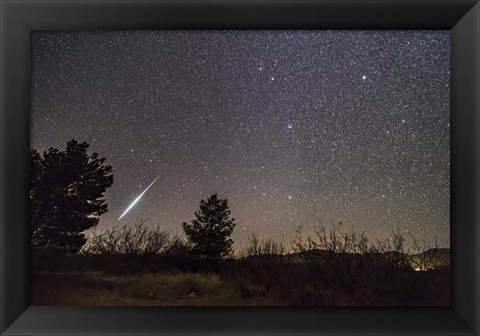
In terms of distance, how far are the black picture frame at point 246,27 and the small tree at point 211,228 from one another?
0.73 ft

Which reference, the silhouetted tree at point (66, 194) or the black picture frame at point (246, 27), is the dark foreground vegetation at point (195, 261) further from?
the black picture frame at point (246, 27)

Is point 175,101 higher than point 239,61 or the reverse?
the reverse

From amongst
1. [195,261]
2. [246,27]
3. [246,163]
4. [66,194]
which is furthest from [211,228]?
[246,27]

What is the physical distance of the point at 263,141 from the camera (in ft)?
5.09

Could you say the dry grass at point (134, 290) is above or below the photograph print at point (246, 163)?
below

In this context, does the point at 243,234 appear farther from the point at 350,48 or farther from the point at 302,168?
the point at 350,48

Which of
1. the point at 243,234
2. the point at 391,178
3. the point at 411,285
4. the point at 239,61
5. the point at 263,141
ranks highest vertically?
the point at 239,61

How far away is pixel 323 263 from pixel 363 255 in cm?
13

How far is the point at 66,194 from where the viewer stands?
153cm

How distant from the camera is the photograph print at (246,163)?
4.95ft

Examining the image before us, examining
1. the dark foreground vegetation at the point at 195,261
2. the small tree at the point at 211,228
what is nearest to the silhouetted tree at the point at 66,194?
the dark foreground vegetation at the point at 195,261

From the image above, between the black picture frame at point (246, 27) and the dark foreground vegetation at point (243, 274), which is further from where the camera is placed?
the dark foreground vegetation at point (243, 274)

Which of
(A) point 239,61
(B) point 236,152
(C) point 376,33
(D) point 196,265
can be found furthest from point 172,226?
(C) point 376,33

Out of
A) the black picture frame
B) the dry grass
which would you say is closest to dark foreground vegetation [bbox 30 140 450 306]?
the dry grass
